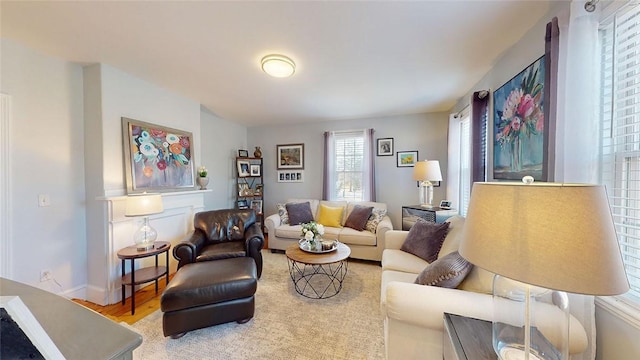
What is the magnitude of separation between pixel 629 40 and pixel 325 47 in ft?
6.02

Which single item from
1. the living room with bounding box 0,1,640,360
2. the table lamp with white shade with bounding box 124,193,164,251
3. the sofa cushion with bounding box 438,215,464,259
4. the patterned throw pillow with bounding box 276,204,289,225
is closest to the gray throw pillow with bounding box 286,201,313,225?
the patterned throw pillow with bounding box 276,204,289,225

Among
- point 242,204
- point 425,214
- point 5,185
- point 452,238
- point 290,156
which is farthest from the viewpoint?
point 290,156

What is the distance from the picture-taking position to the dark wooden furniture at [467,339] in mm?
956

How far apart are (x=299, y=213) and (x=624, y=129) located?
3.60m

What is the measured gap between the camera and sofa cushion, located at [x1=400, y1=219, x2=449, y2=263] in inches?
88.7

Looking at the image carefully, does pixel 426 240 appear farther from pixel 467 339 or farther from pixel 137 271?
pixel 137 271


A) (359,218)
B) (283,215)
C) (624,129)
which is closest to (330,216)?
(359,218)

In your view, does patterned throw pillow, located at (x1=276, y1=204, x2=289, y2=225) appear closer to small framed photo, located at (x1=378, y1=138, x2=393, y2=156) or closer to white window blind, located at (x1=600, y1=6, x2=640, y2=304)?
small framed photo, located at (x1=378, y1=138, x2=393, y2=156)

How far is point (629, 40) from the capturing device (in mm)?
1113

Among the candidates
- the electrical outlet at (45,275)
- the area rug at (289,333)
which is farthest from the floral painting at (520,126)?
the electrical outlet at (45,275)

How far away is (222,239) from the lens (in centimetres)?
303

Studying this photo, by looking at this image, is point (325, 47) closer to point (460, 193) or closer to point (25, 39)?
point (25, 39)

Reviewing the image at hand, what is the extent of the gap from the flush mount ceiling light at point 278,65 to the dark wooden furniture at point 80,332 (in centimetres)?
219

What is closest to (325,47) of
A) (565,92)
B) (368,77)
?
(368,77)
